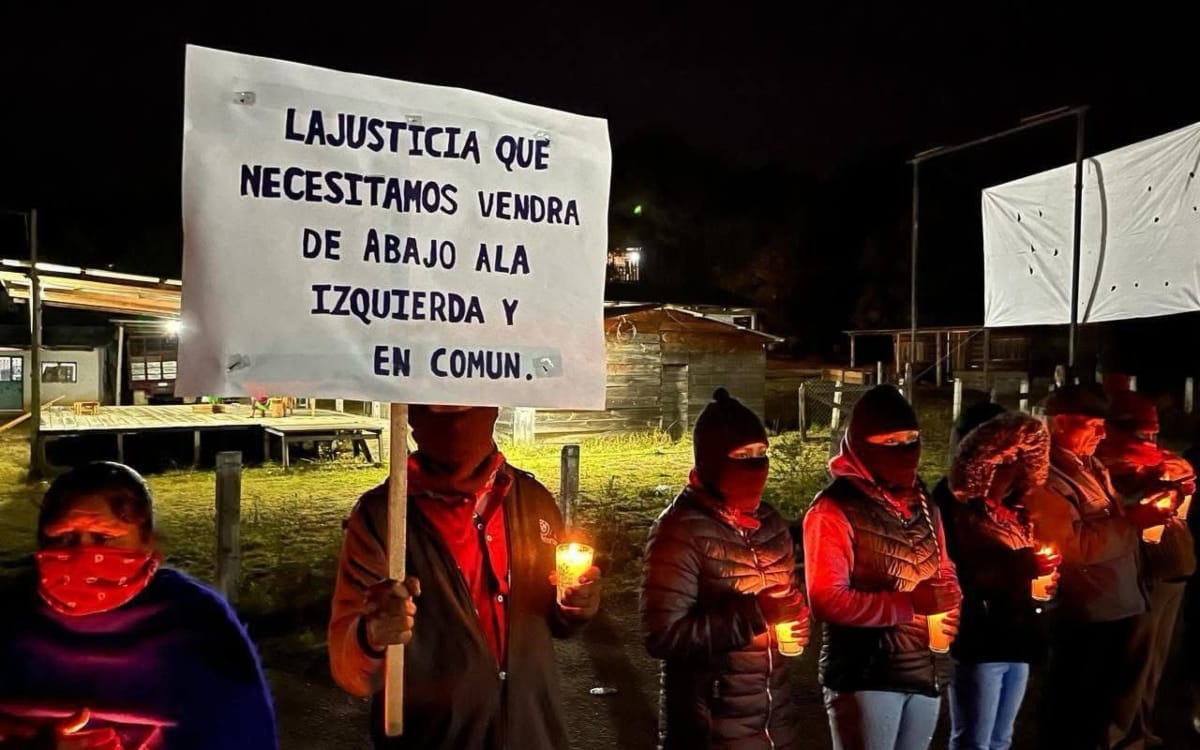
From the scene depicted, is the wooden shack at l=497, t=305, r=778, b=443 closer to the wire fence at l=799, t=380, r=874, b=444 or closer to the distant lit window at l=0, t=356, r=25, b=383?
the wire fence at l=799, t=380, r=874, b=444

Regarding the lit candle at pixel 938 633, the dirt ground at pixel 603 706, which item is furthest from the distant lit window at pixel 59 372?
the lit candle at pixel 938 633

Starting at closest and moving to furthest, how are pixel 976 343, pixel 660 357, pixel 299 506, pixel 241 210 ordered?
pixel 241 210, pixel 299 506, pixel 660 357, pixel 976 343

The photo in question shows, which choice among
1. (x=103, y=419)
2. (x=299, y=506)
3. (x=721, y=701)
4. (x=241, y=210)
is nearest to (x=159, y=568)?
(x=241, y=210)

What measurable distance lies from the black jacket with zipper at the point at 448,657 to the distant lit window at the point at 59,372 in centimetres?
2861

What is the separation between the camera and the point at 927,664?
11.5ft

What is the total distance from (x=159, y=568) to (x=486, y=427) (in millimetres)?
971

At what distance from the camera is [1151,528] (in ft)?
14.8

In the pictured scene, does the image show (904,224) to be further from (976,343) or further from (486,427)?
(486,427)

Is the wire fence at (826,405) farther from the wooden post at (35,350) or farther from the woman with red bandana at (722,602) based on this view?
the wooden post at (35,350)

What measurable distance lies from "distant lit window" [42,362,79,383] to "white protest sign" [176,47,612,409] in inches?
1137

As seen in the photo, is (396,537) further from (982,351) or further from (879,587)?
(982,351)

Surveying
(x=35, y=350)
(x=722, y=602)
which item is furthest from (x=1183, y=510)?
(x=35, y=350)

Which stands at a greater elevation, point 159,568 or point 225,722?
point 159,568

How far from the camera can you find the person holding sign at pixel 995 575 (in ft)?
12.7
